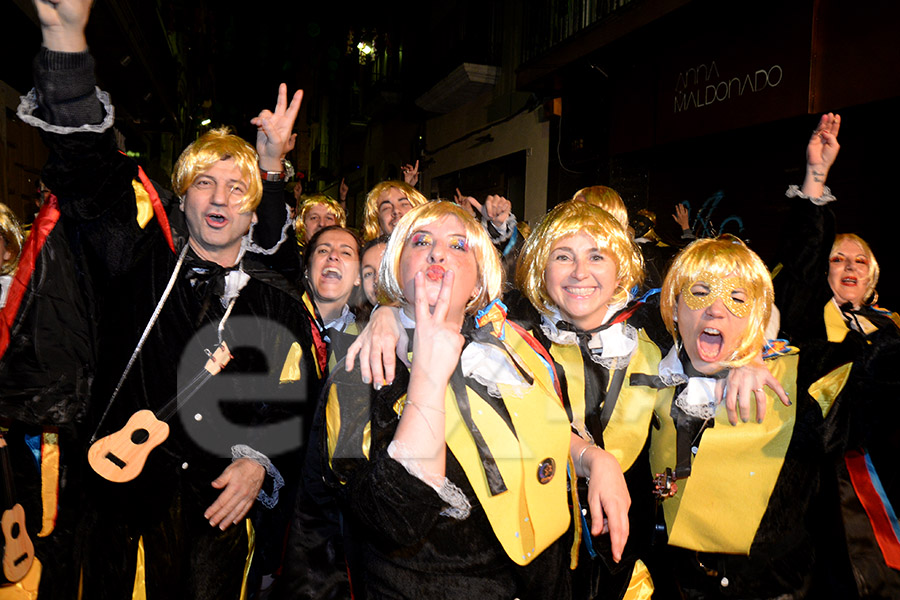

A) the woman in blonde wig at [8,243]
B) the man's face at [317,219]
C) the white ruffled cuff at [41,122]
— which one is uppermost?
the man's face at [317,219]

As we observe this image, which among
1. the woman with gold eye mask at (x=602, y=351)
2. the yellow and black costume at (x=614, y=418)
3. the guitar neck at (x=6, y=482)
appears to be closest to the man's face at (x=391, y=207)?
the woman with gold eye mask at (x=602, y=351)

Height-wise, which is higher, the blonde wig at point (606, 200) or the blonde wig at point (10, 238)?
the blonde wig at point (606, 200)

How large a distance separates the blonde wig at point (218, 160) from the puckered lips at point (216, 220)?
82 mm

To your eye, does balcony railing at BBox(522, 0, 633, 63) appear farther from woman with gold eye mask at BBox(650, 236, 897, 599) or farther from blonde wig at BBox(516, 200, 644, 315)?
woman with gold eye mask at BBox(650, 236, 897, 599)

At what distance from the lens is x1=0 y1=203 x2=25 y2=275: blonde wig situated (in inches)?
103

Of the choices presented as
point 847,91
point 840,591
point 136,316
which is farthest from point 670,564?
point 847,91

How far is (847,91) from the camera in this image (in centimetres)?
504

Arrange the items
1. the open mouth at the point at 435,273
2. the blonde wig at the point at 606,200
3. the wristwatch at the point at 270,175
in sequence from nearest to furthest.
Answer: the open mouth at the point at 435,273
the wristwatch at the point at 270,175
the blonde wig at the point at 606,200

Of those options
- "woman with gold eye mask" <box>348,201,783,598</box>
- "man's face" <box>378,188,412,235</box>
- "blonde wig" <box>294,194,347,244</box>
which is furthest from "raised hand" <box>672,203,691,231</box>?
"woman with gold eye mask" <box>348,201,783,598</box>

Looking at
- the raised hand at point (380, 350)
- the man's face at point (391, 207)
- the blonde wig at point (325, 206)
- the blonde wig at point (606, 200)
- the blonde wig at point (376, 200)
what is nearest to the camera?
the raised hand at point (380, 350)

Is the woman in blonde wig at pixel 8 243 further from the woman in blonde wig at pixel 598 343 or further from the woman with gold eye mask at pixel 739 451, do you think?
the woman with gold eye mask at pixel 739 451

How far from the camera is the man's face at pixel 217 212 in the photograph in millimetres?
2344

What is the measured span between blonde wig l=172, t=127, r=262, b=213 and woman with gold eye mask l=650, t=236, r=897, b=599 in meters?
1.76

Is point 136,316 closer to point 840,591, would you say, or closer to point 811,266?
point 811,266
